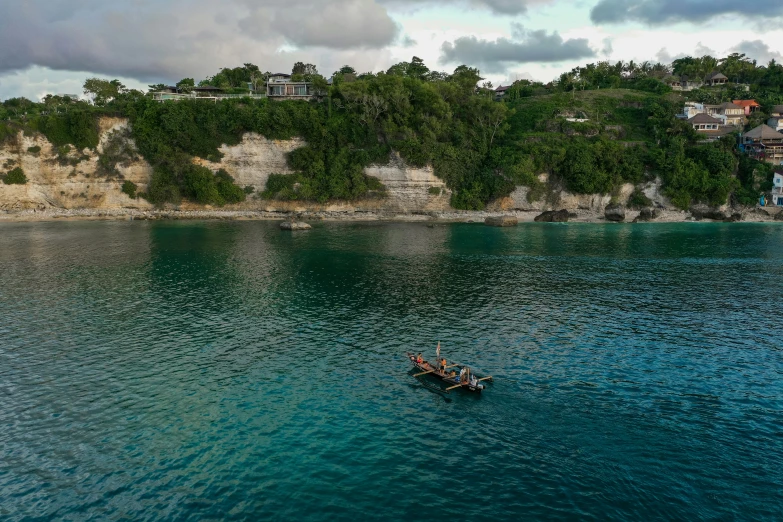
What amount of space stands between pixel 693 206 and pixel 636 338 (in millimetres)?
83555

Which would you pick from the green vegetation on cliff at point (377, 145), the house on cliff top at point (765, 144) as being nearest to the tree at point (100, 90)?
the green vegetation on cliff at point (377, 145)

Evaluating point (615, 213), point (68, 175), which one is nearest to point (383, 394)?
point (615, 213)

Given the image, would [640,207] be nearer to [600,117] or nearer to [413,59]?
[600,117]

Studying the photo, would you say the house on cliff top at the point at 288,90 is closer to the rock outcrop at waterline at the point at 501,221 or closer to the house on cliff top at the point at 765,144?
the rock outcrop at waterline at the point at 501,221

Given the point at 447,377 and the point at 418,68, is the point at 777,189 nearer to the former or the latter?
the point at 418,68

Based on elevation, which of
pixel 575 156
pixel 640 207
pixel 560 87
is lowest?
pixel 640 207

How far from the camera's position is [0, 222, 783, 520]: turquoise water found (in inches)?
858

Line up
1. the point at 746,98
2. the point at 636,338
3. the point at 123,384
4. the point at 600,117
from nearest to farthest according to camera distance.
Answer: the point at 123,384
the point at 636,338
the point at 600,117
the point at 746,98

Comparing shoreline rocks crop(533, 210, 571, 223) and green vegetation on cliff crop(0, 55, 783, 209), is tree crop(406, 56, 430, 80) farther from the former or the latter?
shoreline rocks crop(533, 210, 571, 223)

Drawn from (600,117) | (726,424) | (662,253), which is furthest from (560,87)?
(726,424)

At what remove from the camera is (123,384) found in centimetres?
3134

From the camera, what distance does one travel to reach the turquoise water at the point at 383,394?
71.5ft

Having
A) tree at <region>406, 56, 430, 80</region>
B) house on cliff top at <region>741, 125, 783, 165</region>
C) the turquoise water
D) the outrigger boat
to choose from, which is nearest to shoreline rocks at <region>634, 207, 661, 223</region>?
house on cliff top at <region>741, 125, 783, 165</region>

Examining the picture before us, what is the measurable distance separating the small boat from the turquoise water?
33.7 inches
